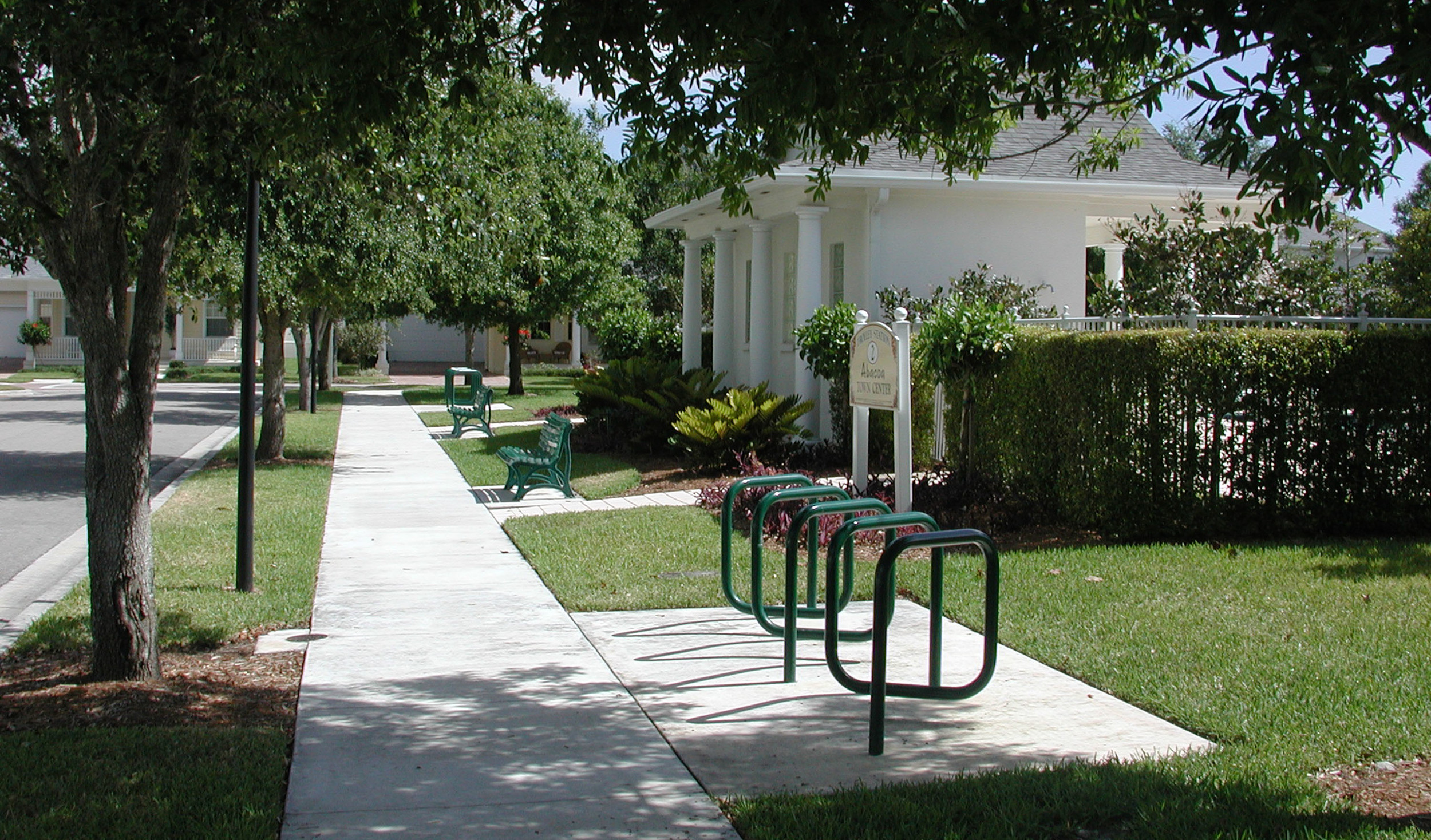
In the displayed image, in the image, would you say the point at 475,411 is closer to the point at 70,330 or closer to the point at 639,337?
the point at 639,337

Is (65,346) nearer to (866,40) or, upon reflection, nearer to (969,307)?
(969,307)

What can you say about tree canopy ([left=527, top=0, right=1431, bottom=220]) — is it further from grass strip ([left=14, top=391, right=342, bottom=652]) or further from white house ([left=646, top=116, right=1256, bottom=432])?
white house ([left=646, top=116, right=1256, bottom=432])

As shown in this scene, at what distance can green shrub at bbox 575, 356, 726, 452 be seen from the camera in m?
17.4

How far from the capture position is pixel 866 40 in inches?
218

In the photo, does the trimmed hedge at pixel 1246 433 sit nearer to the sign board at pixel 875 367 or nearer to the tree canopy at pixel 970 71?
the sign board at pixel 875 367

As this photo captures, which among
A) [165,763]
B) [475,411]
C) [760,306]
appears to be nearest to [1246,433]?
[165,763]

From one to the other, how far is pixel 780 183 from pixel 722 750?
11.6 m

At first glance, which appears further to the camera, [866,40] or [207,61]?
[207,61]

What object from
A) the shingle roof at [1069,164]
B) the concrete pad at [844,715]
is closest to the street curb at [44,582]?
the concrete pad at [844,715]

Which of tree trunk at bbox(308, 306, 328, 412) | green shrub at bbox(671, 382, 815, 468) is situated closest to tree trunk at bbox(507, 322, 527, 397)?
tree trunk at bbox(308, 306, 328, 412)

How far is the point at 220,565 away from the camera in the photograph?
9.91 metres

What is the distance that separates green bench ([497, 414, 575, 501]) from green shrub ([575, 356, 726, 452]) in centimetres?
183

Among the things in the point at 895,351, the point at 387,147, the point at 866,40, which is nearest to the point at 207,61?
the point at 387,147

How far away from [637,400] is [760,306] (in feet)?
8.30
